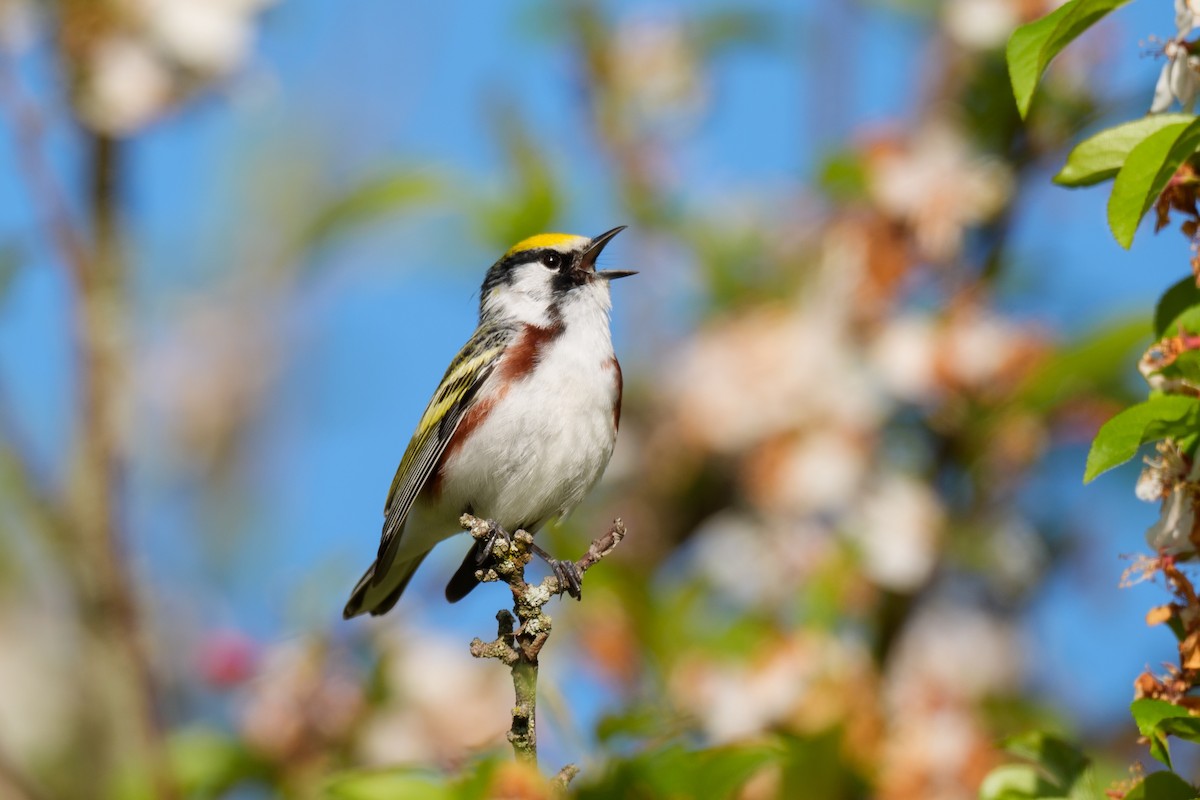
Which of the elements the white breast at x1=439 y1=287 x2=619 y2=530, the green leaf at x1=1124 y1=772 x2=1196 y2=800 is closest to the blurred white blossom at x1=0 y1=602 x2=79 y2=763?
the white breast at x1=439 y1=287 x2=619 y2=530

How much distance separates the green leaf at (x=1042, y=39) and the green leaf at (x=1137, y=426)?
418 mm

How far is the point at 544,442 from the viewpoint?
11.9ft

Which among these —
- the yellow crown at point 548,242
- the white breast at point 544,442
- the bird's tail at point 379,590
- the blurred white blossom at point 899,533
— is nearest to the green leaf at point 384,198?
the yellow crown at point 548,242

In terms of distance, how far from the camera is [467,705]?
4.41 meters

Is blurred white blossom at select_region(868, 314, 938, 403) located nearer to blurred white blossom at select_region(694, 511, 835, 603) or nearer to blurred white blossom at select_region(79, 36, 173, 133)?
blurred white blossom at select_region(694, 511, 835, 603)

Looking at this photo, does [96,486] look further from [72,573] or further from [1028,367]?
[1028,367]

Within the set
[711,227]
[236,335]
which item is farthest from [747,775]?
[236,335]

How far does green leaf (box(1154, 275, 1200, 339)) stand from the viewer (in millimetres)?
1918

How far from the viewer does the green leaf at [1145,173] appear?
177 cm

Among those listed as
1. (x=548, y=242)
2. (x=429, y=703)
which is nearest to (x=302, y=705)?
(x=429, y=703)

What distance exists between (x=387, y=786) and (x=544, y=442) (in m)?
1.33

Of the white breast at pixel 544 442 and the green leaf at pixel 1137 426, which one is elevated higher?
the white breast at pixel 544 442

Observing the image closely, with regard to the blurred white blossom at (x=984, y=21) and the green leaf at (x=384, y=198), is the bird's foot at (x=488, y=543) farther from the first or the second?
the blurred white blossom at (x=984, y=21)

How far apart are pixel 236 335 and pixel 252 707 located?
428 centimetres
